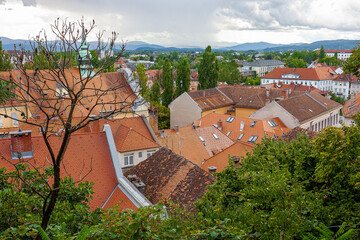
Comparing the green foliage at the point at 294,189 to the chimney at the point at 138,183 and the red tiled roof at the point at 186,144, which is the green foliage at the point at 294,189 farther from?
the red tiled roof at the point at 186,144

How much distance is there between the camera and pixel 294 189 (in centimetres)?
1065

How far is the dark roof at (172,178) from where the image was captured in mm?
17891

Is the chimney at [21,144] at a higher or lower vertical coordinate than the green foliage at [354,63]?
lower

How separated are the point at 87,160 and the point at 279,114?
35765mm

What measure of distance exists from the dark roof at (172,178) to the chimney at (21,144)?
21.0 feet

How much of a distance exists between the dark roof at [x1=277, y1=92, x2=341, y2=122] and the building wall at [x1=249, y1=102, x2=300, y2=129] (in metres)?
0.82

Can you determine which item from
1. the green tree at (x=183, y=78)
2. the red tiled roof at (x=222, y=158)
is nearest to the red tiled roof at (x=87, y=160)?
the red tiled roof at (x=222, y=158)

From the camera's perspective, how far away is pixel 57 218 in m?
7.85

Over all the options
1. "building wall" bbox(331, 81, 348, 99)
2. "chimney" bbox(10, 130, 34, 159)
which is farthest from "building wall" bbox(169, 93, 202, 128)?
"building wall" bbox(331, 81, 348, 99)

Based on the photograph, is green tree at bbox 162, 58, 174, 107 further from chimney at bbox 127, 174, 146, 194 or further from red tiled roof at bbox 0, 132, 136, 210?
red tiled roof at bbox 0, 132, 136, 210

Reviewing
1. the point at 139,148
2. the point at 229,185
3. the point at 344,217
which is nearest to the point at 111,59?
the point at 229,185

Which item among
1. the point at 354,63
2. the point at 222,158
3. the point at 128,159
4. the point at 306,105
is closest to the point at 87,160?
the point at 354,63

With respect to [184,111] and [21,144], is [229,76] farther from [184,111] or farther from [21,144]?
[21,144]

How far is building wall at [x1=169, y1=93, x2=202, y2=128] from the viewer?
56.1 metres
